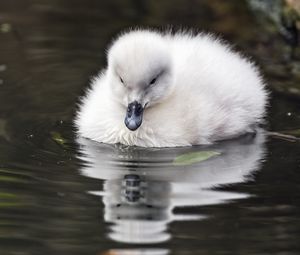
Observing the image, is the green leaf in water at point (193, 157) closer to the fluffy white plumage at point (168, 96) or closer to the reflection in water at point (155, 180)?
the reflection in water at point (155, 180)

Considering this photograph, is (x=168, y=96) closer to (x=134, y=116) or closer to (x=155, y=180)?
(x=134, y=116)

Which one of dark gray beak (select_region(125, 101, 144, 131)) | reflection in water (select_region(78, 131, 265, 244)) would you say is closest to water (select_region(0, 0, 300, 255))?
reflection in water (select_region(78, 131, 265, 244))

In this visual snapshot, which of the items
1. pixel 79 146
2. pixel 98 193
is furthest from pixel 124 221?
pixel 79 146

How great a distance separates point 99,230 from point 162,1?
17.9ft

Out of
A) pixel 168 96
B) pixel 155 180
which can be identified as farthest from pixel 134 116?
pixel 155 180

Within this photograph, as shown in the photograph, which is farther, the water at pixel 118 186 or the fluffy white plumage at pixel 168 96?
the fluffy white plumage at pixel 168 96

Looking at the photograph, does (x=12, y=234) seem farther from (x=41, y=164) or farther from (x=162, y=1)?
(x=162, y=1)

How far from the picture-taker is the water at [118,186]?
417 cm

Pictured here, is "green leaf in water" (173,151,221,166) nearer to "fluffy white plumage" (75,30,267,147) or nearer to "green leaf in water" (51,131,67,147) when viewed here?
"fluffy white plumage" (75,30,267,147)

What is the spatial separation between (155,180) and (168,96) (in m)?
0.85

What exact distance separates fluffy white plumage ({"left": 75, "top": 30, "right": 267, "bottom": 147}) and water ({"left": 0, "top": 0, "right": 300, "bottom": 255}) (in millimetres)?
95

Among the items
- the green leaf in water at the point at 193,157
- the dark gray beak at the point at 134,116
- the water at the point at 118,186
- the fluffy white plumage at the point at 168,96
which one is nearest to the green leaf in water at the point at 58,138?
the water at the point at 118,186

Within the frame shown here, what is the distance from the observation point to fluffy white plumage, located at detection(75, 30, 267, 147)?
552 cm

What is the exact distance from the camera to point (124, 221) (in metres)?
4.36
